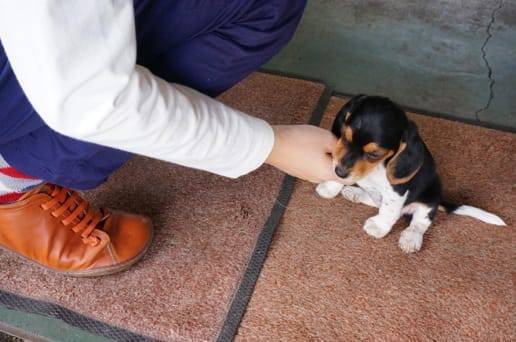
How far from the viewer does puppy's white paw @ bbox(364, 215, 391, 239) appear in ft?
4.62

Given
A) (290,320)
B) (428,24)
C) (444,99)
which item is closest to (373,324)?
(290,320)

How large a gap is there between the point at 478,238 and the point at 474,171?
11.0 inches

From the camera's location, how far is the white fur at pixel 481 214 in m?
1.44

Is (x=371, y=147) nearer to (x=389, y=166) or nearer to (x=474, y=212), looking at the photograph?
(x=389, y=166)

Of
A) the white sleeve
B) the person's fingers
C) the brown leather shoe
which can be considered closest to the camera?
the white sleeve

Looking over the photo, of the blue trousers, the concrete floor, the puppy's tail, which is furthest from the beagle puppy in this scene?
the concrete floor

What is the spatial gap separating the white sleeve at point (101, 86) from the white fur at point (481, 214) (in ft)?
2.88

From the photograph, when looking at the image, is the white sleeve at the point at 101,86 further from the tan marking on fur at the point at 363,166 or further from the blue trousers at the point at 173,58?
the tan marking on fur at the point at 363,166

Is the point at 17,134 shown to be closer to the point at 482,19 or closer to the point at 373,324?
the point at 373,324

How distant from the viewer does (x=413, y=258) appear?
138cm

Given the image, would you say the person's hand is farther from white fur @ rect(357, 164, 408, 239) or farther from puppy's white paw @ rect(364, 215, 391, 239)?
puppy's white paw @ rect(364, 215, 391, 239)

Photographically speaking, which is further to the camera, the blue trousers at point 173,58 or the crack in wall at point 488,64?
the crack in wall at point 488,64

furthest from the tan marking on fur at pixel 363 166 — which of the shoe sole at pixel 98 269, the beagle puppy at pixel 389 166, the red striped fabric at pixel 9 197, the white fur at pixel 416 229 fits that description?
the red striped fabric at pixel 9 197

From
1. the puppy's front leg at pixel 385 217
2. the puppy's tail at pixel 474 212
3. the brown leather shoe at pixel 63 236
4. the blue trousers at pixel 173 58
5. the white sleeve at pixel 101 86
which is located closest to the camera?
the white sleeve at pixel 101 86
